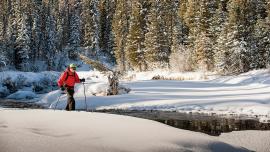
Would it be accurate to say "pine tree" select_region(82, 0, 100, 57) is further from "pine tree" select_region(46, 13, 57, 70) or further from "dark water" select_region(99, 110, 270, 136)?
"dark water" select_region(99, 110, 270, 136)

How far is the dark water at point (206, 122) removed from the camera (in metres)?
12.2

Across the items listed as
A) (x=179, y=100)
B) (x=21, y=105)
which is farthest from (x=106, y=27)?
(x=179, y=100)

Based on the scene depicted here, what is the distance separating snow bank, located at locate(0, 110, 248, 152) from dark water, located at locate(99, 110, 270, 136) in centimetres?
384

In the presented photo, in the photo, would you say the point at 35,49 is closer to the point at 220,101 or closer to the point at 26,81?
the point at 26,81

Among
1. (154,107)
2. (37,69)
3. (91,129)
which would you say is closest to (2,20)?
(37,69)

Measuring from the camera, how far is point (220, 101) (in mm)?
18141

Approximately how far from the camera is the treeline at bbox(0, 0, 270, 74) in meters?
38.4

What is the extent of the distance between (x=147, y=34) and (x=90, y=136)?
49.7 metres

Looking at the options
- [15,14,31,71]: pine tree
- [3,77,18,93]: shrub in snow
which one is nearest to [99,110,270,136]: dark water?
[3,77,18,93]: shrub in snow

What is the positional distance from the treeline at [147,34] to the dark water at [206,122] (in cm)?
1370

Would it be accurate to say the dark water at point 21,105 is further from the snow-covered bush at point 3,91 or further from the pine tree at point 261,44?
the pine tree at point 261,44

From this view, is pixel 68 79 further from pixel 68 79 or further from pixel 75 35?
pixel 75 35

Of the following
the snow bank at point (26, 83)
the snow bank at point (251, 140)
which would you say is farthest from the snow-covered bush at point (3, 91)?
the snow bank at point (251, 140)

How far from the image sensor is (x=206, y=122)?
45.4 ft
